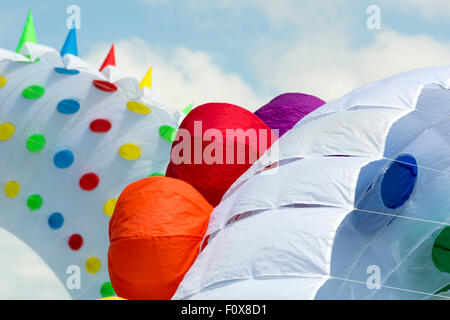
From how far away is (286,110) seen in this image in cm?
469

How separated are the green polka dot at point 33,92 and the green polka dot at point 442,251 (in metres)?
3.84

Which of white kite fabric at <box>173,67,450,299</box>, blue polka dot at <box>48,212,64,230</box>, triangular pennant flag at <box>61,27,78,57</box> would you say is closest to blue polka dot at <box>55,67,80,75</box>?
triangular pennant flag at <box>61,27,78,57</box>

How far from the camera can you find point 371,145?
125 inches

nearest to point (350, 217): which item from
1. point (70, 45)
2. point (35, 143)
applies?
point (35, 143)

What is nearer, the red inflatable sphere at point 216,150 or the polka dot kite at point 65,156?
the red inflatable sphere at point 216,150

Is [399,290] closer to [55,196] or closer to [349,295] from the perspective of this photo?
[349,295]

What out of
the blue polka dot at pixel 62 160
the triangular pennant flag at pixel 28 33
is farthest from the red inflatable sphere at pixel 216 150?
the triangular pennant flag at pixel 28 33

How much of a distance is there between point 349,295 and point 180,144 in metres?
1.66

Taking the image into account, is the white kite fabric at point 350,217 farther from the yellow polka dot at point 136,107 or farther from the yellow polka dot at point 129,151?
the yellow polka dot at point 136,107

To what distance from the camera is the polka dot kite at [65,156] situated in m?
5.57

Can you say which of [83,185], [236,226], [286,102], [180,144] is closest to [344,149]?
[236,226]

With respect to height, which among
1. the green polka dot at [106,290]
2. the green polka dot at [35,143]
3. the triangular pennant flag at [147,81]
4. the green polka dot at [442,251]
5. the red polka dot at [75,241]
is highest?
the triangular pennant flag at [147,81]

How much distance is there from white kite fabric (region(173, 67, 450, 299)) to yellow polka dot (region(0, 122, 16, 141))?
9.21 feet
